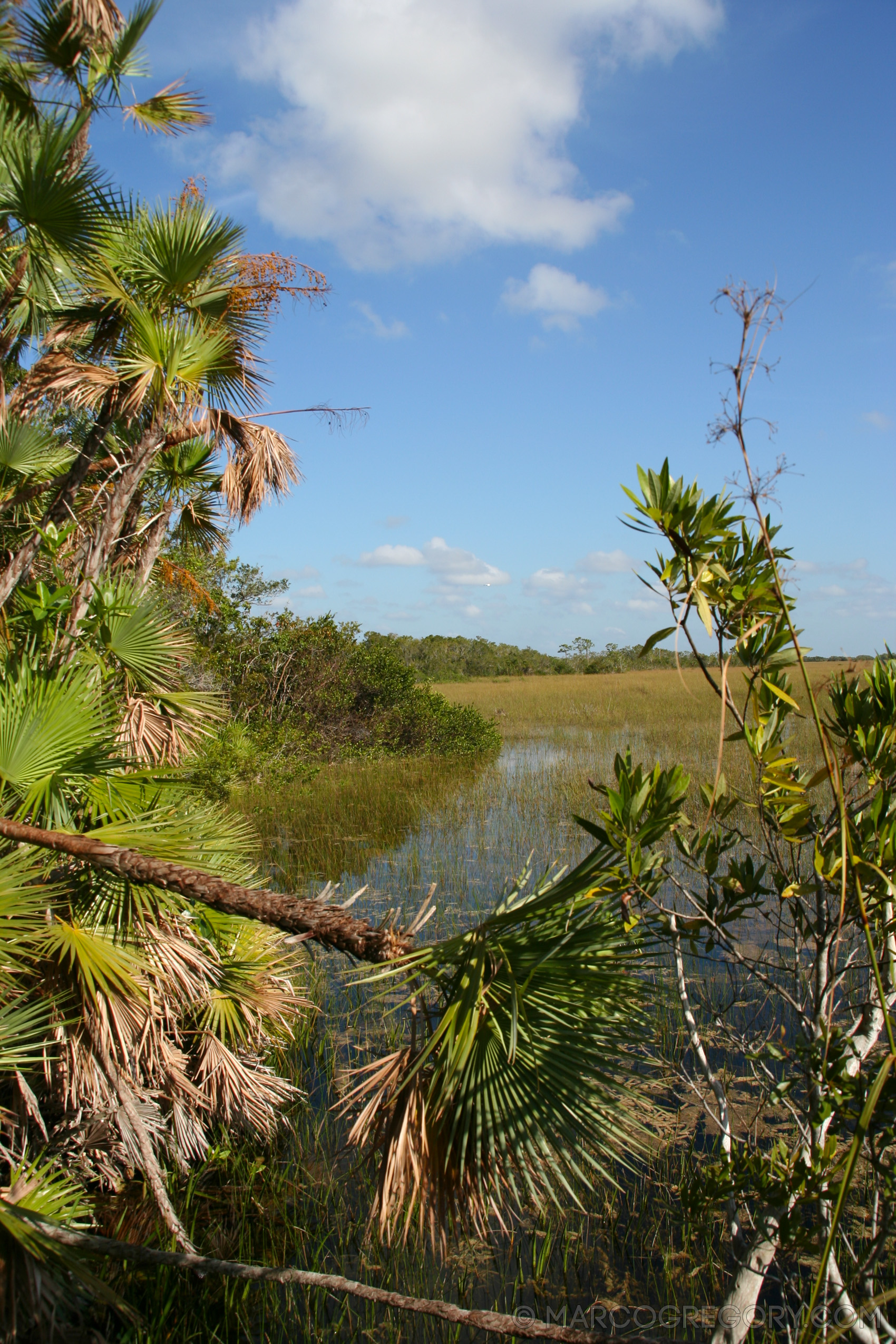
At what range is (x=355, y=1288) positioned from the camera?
1569 millimetres

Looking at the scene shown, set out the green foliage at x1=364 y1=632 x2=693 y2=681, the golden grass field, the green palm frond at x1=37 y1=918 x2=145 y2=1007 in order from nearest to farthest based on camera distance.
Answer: the green palm frond at x1=37 y1=918 x2=145 y2=1007, the golden grass field, the green foliage at x1=364 y1=632 x2=693 y2=681

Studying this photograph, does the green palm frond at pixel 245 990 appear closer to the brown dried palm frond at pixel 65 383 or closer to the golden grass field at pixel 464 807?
the golden grass field at pixel 464 807

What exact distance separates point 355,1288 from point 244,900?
0.86m

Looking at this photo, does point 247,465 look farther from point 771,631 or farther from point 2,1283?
point 2,1283

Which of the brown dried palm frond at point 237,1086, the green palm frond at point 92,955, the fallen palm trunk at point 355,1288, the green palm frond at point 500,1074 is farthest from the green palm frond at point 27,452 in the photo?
the green palm frond at point 500,1074

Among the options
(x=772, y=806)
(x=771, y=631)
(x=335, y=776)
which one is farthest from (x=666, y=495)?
(x=335, y=776)

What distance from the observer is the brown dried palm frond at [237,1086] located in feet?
11.1

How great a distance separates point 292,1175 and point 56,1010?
5.54 ft

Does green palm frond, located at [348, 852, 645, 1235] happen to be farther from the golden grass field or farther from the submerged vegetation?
the golden grass field

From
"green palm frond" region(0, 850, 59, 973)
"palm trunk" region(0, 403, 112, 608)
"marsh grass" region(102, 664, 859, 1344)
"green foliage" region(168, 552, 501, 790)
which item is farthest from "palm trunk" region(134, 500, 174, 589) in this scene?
"green foliage" region(168, 552, 501, 790)

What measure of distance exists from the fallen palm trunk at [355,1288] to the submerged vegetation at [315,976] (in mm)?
13

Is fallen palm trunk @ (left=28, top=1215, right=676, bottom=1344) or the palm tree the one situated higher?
the palm tree

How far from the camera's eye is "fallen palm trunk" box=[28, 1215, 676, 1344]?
131 cm

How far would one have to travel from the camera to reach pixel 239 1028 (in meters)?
3.43
